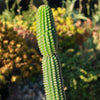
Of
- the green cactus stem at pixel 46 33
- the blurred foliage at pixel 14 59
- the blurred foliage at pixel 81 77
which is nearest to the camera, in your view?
the green cactus stem at pixel 46 33

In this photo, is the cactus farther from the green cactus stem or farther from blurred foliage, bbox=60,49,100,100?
blurred foliage, bbox=60,49,100,100

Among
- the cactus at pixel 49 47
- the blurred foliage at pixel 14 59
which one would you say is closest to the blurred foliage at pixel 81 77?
the blurred foliage at pixel 14 59

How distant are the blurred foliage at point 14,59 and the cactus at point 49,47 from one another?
1322 mm

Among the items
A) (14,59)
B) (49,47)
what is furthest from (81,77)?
(49,47)

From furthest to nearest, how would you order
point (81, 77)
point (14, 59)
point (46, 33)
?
point (81, 77) < point (14, 59) < point (46, 33)

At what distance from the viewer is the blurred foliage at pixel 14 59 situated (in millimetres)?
2965

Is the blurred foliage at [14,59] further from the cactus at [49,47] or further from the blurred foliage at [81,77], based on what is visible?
the cactus at [49,47]

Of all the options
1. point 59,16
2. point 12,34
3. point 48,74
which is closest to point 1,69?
point 12,34

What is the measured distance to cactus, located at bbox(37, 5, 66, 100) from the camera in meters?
1.64

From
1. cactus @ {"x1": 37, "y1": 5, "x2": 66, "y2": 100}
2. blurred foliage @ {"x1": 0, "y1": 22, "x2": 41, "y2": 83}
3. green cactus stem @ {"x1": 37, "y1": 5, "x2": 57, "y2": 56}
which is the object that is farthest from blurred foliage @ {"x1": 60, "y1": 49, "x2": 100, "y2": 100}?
green cactus stem @ {"x1": 37, "y1": 5, "x2": 57, "y2": 56}

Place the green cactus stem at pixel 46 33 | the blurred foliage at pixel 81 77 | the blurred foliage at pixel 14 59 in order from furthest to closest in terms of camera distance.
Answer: the blurred foliage at pixel 81 77 → the blurred foliage at pixel 14 59 → the green cactus stem at pixel 46 33

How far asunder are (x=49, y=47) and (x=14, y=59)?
1.62 meters

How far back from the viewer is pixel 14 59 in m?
3.12

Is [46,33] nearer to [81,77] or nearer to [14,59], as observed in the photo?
[14,59]
